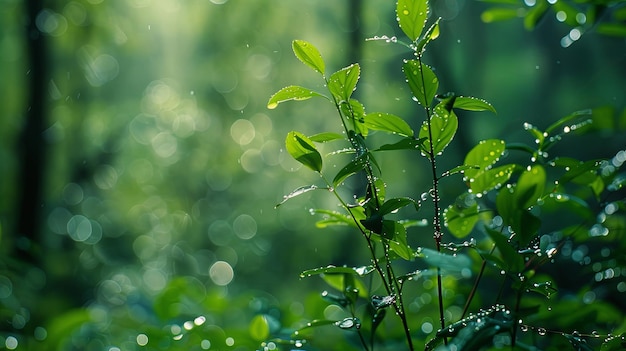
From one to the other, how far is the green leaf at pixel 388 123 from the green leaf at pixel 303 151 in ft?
0.20

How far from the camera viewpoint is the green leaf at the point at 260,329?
A: 0.76 m

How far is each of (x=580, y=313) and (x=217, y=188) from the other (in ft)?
20.9

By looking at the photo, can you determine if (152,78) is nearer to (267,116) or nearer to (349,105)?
(267,116)

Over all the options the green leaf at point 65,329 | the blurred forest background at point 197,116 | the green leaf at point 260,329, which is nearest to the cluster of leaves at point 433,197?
the green leaf at point 260,329

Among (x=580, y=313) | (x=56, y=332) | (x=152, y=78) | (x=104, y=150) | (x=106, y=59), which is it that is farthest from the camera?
(x=152, y=78)

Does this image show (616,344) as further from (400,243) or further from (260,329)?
(260,329)

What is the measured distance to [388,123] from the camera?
56 centimetres

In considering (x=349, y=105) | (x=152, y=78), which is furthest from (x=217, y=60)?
(x=349, y=105)

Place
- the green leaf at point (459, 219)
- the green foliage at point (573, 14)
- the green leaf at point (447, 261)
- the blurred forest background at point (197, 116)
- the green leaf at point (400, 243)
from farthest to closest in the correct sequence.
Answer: the blurred forest background at point (197, 116), the green foliage at point (573, 14), the green leaf at point (459, 219), the green leaf at point (400, 243), the green leaf at point (447, 261)

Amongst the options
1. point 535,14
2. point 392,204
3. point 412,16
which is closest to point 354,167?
point 392,204

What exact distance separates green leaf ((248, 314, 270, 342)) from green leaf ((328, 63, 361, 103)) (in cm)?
37

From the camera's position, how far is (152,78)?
7445 mm

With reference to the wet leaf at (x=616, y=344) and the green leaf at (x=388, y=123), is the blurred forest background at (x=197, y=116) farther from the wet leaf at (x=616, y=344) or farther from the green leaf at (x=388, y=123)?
the wet leaf at (x=616, y=344)

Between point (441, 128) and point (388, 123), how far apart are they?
5 centimetres
